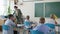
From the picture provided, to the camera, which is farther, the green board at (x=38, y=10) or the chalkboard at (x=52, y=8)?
the green board at (x=38, y=10)

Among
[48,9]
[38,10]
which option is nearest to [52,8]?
[48,9]

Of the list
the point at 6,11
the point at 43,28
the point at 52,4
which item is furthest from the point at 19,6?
the point at 43,28

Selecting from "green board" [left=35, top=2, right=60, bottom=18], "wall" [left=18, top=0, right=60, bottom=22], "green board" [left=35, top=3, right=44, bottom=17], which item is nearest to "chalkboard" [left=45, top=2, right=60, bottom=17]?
"green board" [left=35, top=2, right=60, bottom=18]

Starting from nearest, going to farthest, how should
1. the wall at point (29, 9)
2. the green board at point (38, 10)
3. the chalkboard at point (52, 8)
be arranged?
the chalkboard at point (52, 8) < the green board at point (38, 10) < the wall at point (29, 9)

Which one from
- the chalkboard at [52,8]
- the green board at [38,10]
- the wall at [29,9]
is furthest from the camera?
the wall at [29,9]

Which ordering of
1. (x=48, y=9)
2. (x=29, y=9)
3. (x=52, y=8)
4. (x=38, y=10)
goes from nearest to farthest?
(x=52, y=8), (x=48, y=9), (x=38, y=10), (x=29, y=9)

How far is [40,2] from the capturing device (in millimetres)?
9359

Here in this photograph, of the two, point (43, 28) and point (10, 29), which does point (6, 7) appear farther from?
point (43, 28)

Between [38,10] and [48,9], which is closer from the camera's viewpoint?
[48,9]

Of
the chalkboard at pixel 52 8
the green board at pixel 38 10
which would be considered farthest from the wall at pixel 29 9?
the chalkboard at pixel 52 8

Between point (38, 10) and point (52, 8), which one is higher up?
point (52, 8)

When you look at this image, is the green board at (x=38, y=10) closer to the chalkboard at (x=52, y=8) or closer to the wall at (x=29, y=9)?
the wall at (x=29, y=9)

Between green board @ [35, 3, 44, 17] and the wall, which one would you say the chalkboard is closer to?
green board @ [35, 3, 44, 17]

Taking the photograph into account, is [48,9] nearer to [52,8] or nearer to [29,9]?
[52,8]
